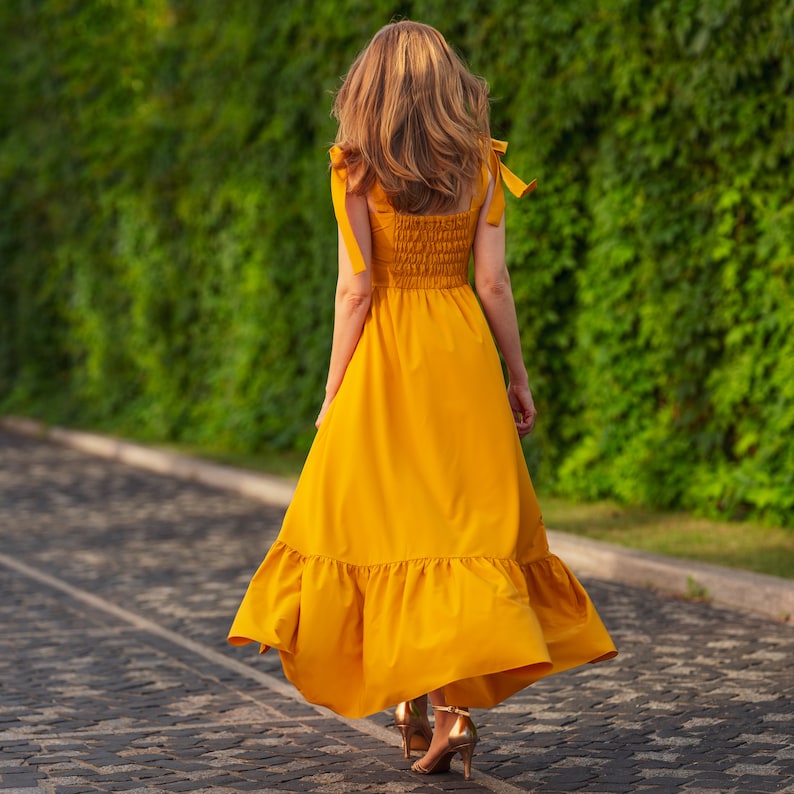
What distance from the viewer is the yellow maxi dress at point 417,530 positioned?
4078 mm

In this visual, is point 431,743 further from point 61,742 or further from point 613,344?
point 613,344

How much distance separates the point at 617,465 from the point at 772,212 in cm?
203

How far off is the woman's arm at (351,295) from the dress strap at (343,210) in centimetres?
1

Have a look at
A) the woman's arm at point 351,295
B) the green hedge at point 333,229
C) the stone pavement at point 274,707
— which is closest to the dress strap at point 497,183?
the woman's arm at point 351,295

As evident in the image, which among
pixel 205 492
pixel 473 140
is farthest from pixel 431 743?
pixel 205 492

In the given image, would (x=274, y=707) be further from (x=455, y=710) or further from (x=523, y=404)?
(x=523, y=404)

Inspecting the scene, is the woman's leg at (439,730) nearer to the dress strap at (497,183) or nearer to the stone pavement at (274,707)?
the stone pavement at (274,707)

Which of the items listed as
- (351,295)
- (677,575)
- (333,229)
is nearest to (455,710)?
(351,295)

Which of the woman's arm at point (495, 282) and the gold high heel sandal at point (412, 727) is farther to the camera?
the gold high heel sandal at point (412, 727)

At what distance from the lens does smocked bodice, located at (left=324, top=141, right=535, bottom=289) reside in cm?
423

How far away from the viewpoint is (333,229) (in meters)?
11.9

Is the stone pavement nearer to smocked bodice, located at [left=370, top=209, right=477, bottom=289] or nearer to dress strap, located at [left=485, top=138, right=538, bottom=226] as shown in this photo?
smocked bodice, located at [left=370, top=209, right=477, bottom=289]

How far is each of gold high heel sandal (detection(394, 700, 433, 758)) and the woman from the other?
0.17 m

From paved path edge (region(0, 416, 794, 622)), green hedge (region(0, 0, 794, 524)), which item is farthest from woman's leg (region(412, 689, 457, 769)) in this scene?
green hedge (region(0, 0, 794, 524))
